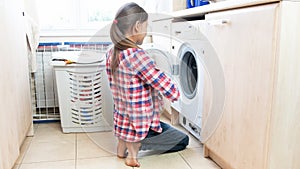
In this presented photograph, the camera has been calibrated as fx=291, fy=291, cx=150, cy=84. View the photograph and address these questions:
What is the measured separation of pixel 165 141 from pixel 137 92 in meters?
Answer: 0.39

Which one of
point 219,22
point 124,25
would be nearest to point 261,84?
point 219,22

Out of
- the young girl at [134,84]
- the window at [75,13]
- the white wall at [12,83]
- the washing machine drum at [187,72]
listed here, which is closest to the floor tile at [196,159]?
the young girl at [134,84]

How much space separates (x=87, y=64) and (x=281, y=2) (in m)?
1.34

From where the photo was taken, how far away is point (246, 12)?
1.17 metres

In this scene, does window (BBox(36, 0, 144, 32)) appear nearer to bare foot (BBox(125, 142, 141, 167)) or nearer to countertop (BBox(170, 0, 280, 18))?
countertop (BBox(170, 0, 280, 18))

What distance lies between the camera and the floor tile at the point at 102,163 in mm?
1573

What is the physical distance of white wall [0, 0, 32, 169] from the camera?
1.33m

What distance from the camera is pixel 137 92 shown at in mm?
1510

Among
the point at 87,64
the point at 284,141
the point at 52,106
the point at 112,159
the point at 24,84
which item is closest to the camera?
the point at 284,141

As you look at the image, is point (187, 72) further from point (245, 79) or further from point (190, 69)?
point (245, 79)

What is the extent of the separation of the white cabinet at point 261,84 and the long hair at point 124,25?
0.41 meters

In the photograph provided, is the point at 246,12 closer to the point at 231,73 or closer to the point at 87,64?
the point at 231,73

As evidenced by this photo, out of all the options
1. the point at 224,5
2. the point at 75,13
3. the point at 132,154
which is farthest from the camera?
the point at 75,13

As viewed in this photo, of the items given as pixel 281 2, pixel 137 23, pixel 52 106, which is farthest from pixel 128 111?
pixel 52 106
